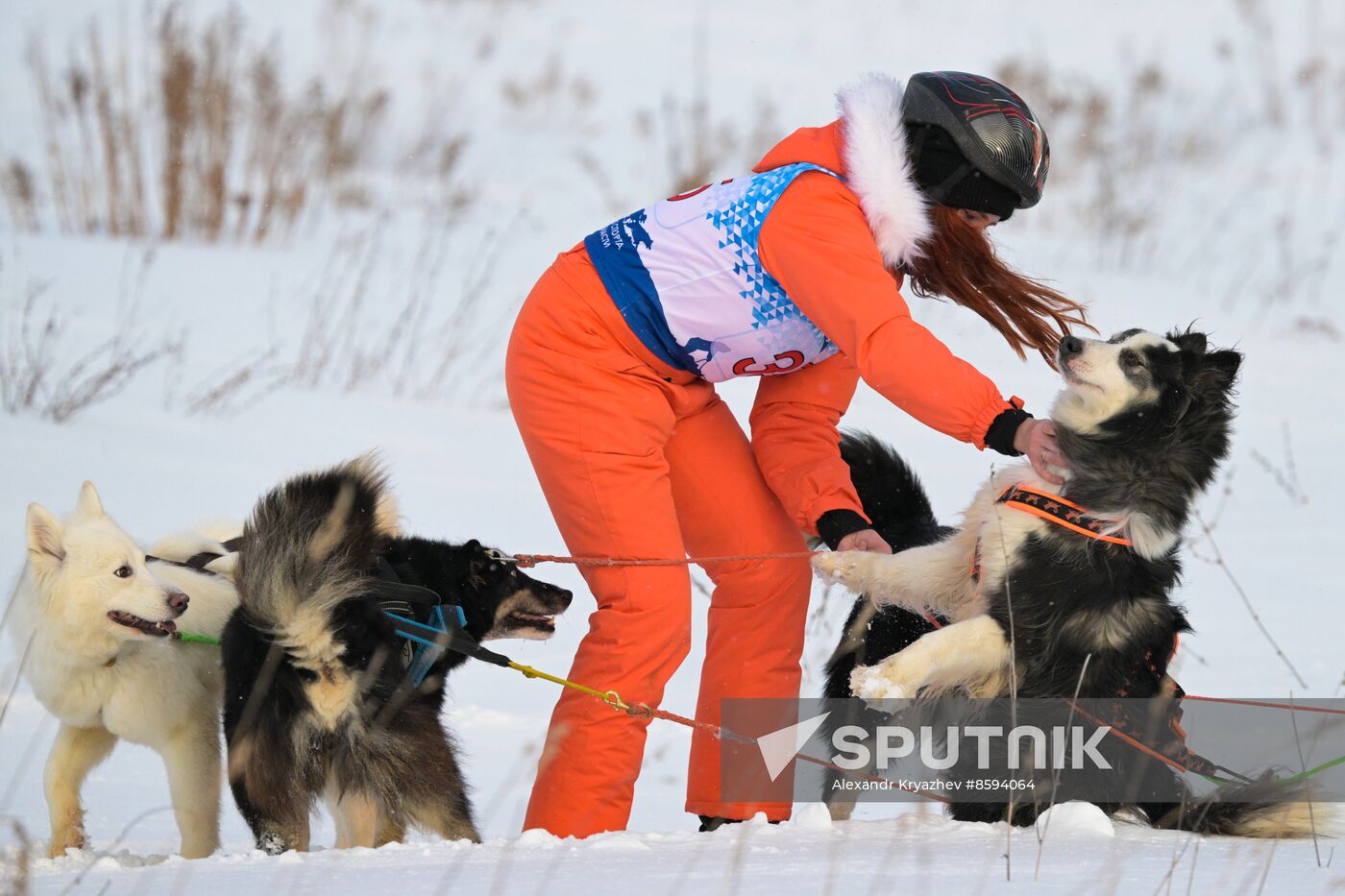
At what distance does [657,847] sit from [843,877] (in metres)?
0.41

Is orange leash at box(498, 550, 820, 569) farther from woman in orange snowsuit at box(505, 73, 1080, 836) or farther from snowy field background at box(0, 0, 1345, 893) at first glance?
snowy field background at box(0, 0, 1345, 893)

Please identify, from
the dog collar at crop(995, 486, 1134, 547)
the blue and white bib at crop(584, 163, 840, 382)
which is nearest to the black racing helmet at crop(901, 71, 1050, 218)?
the blue and white bib at crop(584, 163, 840, 382)

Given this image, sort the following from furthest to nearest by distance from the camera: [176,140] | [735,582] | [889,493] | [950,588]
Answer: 1. [176,140]
2. [889,493]
3. [735,582]
4. [950,588]

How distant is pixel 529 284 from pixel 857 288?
652 centimetres

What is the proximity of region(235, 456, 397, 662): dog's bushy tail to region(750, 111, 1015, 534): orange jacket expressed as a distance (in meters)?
1.04

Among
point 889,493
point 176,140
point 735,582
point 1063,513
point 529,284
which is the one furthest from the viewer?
point 529,284

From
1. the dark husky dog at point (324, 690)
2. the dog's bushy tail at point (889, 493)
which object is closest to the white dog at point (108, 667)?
the dark husky dog at point (324, 690)

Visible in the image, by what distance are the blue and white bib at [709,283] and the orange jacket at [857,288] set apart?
0.06 metres

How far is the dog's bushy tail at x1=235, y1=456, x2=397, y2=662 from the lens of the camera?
2727 mm

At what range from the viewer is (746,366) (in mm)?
3066

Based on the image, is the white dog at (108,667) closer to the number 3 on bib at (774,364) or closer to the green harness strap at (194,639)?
the green harness strap at (194,639)

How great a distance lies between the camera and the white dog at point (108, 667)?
292cm

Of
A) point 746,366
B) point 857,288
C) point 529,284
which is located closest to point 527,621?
point 746,366

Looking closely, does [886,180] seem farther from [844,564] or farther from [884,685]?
[884,685]
